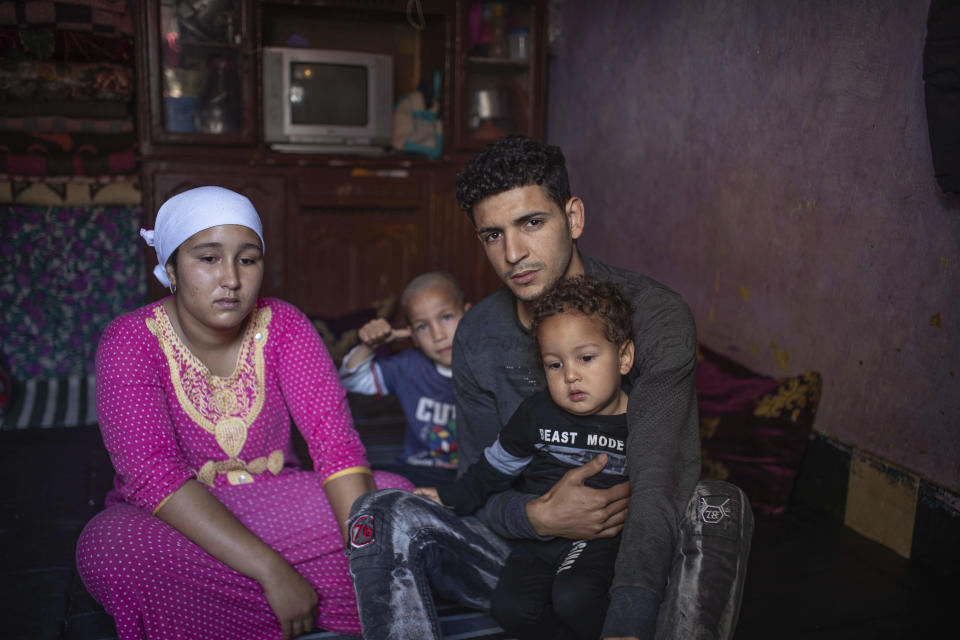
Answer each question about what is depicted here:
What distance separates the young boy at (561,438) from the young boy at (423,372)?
708 millimetres

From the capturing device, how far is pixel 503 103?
4.53 metres

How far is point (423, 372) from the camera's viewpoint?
253 centimetres

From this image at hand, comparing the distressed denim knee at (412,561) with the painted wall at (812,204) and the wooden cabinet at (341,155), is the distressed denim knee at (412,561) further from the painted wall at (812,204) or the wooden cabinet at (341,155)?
the wooden cabinet at (341,155)

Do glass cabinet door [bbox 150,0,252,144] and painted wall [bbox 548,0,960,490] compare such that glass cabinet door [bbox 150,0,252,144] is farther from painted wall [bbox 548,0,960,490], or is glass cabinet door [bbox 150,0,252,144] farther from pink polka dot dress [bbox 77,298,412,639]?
pink polka dot dress [bbox 77,298,412,639]

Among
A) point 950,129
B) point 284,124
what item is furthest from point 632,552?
point 284,124

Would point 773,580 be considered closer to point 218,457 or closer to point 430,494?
point 430,494

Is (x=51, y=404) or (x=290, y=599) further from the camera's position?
(x=51, y=404)

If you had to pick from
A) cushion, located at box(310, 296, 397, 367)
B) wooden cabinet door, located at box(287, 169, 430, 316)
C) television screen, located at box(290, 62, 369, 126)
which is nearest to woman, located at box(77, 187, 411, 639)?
cushion, located at box(310, 296, 397, 367)

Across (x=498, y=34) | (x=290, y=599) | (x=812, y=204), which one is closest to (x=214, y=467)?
(x=290, y=599)

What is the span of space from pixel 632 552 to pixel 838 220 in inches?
61.3

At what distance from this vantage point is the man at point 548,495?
1.30m

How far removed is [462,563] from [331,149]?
3.13m

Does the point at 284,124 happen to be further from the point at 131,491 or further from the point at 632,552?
the point at 632,552

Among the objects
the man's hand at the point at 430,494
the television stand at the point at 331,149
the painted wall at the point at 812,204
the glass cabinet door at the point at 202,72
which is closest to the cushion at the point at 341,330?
the television stand at the point at 331,149
